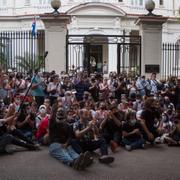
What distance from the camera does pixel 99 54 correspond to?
4969 centimetres

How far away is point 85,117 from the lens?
13211 mm

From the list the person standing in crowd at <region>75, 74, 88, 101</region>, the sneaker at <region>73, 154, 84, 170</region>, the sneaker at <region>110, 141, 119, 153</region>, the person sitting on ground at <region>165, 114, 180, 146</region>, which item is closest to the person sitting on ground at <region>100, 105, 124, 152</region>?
the sneaker at <region>110, 141, 119, 153</region>

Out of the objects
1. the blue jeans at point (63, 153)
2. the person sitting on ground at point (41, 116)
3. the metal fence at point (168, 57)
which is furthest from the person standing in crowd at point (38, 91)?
the blue jeans at point (63, 153)

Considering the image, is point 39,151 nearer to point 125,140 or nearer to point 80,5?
point 125,140

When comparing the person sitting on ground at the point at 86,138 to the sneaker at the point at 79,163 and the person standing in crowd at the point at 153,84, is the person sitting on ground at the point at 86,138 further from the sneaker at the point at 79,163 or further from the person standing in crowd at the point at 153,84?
the person standing in crowd at the point at 153,84

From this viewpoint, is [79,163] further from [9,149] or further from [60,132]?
[9,149]

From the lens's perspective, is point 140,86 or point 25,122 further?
point 140,86

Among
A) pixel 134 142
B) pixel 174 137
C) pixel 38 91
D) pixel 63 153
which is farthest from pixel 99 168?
pixel 38 91

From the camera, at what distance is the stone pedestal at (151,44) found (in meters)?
21.5

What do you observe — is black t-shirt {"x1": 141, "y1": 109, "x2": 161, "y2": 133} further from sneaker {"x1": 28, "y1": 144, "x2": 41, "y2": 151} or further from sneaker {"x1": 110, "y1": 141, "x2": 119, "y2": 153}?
sneaker {"x1": 28, "y1": 144, "x2": 41, "y2": 151}

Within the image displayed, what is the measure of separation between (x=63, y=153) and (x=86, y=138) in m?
0.96

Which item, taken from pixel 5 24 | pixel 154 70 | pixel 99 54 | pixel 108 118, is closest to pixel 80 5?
pixel 99 54

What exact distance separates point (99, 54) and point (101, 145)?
122 ft

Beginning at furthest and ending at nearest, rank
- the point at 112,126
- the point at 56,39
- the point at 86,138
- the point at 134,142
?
the point at 56,39
the point at 112,126
the point at 134,142
the point at 86,138
